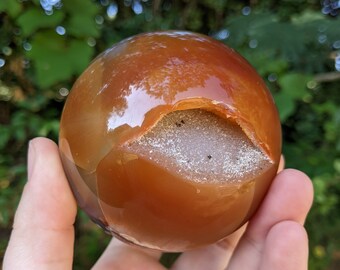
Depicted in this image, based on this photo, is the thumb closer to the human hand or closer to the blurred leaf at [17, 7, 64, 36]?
the human hand

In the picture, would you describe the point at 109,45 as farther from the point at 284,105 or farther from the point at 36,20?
the point at 284,105

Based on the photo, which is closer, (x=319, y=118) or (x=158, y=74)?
(x=158, y=74)

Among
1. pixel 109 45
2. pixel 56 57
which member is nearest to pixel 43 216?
pixel 56 57

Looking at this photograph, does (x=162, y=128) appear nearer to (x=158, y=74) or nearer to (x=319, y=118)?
(x=158, y=74)

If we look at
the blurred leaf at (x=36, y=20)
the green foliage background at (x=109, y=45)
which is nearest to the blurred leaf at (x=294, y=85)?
the green foliage background at (x=109, y=45)

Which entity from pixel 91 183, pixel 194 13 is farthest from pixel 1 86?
pixel 91 183

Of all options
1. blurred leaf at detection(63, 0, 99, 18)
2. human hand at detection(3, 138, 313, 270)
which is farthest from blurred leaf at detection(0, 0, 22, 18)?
human hand at detection(3, 138, 313, 270)

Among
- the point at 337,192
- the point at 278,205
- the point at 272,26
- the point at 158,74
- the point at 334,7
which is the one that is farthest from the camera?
the point at 334,7

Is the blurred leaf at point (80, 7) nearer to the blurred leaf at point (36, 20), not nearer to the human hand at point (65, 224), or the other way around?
the blurred leaf at point (36, 20)
